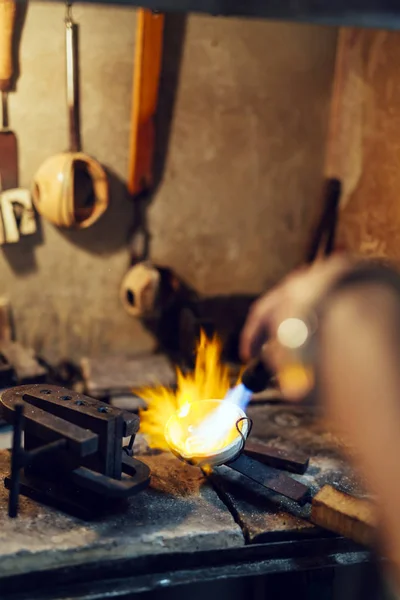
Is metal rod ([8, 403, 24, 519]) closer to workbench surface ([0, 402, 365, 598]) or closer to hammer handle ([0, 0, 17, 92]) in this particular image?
workbench surface ([0, 402, 365, 598])

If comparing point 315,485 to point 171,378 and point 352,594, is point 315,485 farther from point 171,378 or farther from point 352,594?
point 171,378

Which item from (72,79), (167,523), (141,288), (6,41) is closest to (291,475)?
(167,523)

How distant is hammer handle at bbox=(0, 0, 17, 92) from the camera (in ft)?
14.0

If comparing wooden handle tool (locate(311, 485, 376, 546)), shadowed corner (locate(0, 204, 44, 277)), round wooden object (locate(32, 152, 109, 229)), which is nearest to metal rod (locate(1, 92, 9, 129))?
round wooden object (locate(32, 152, 109, 229))

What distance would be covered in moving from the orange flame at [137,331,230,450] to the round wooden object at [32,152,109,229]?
50.0 inches

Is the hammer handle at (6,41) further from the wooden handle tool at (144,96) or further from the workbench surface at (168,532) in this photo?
the workbench surface at (168,532)

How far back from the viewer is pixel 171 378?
183 inches

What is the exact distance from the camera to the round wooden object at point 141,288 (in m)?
4.83

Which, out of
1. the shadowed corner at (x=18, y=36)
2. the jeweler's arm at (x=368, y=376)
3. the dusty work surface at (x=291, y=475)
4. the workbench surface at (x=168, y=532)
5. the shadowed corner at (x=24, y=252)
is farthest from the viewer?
the shadowed corner at (x=24, y=252)

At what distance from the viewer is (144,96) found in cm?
466

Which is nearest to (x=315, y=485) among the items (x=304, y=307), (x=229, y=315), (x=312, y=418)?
(x=312, y=418)

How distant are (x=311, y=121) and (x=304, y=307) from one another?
3.56 m

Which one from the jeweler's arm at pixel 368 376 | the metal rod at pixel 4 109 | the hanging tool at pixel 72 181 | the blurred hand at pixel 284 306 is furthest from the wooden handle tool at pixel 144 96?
the jeweler's arm at pixel 368 376

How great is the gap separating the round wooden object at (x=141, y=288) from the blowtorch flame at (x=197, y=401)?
1.67ft
